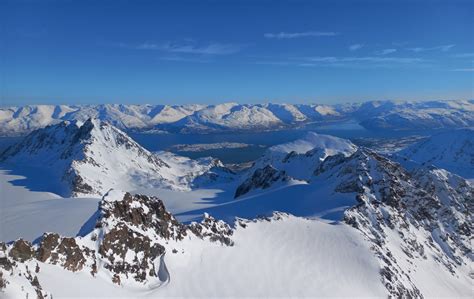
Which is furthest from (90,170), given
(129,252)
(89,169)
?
(129,252)

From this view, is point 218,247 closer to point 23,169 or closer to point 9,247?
point 9,247

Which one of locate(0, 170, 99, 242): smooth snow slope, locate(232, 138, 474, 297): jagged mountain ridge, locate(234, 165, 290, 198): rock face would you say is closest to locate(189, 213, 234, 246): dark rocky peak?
locate(232, 138, 474, 297): jagged mountain ridge

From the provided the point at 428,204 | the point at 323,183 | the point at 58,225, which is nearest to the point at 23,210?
the point at 58,225

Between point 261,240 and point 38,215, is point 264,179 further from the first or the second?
point 261,240

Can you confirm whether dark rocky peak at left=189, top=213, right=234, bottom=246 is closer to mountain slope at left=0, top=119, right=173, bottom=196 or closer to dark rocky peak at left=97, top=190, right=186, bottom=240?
dark rocky peak at left=97, top=190, right=186, bottom=240

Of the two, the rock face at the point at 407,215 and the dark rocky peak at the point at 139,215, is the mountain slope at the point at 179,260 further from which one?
the rock face at the point at 407,215

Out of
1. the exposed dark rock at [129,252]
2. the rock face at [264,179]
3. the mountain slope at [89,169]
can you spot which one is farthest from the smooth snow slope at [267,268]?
the mountain slope at [89,169]
